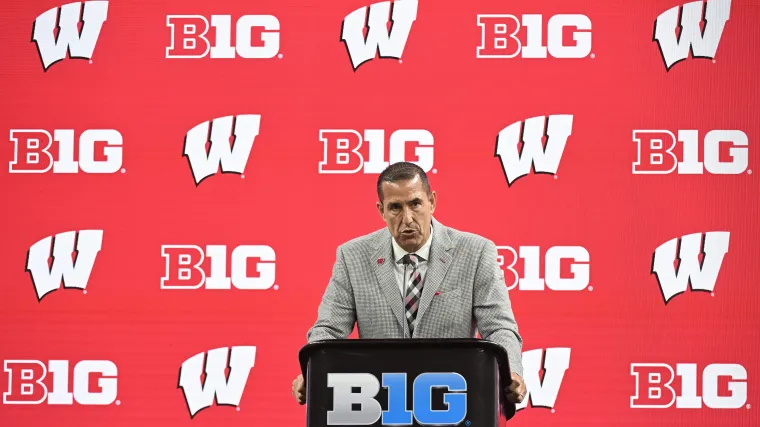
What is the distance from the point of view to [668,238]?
397cm

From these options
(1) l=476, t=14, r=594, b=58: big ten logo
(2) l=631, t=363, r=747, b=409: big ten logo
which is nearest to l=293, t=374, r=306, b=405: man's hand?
(2) l=631, t=363, r=747, b=409: big ten logo

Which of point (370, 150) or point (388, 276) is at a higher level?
point (370, 150)

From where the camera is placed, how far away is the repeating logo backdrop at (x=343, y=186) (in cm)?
397

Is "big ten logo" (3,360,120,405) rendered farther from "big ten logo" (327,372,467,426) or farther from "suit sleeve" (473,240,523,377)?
"big ten logo" (327,372,467,426)

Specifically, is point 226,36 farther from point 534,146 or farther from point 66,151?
point 534,146

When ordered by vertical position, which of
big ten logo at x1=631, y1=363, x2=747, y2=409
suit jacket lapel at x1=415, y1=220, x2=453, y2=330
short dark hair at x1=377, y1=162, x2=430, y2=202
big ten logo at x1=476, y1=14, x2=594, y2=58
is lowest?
big ten logo at x1=631, y1=363, x2=747, y2=409

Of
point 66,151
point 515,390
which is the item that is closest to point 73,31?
point 66,151

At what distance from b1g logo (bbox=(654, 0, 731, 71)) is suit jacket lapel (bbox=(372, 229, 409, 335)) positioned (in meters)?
1.78

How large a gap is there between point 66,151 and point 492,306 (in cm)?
225

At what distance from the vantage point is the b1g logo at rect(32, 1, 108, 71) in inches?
164

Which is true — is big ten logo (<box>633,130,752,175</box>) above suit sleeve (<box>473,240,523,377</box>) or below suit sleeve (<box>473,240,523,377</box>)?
above

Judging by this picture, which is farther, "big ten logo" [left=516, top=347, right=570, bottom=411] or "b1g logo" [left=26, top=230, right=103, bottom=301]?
"b1g logo" [left=26, top=230, right=103, bottom=301]

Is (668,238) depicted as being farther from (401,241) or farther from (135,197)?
(135,197)

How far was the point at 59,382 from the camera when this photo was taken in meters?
4.10
